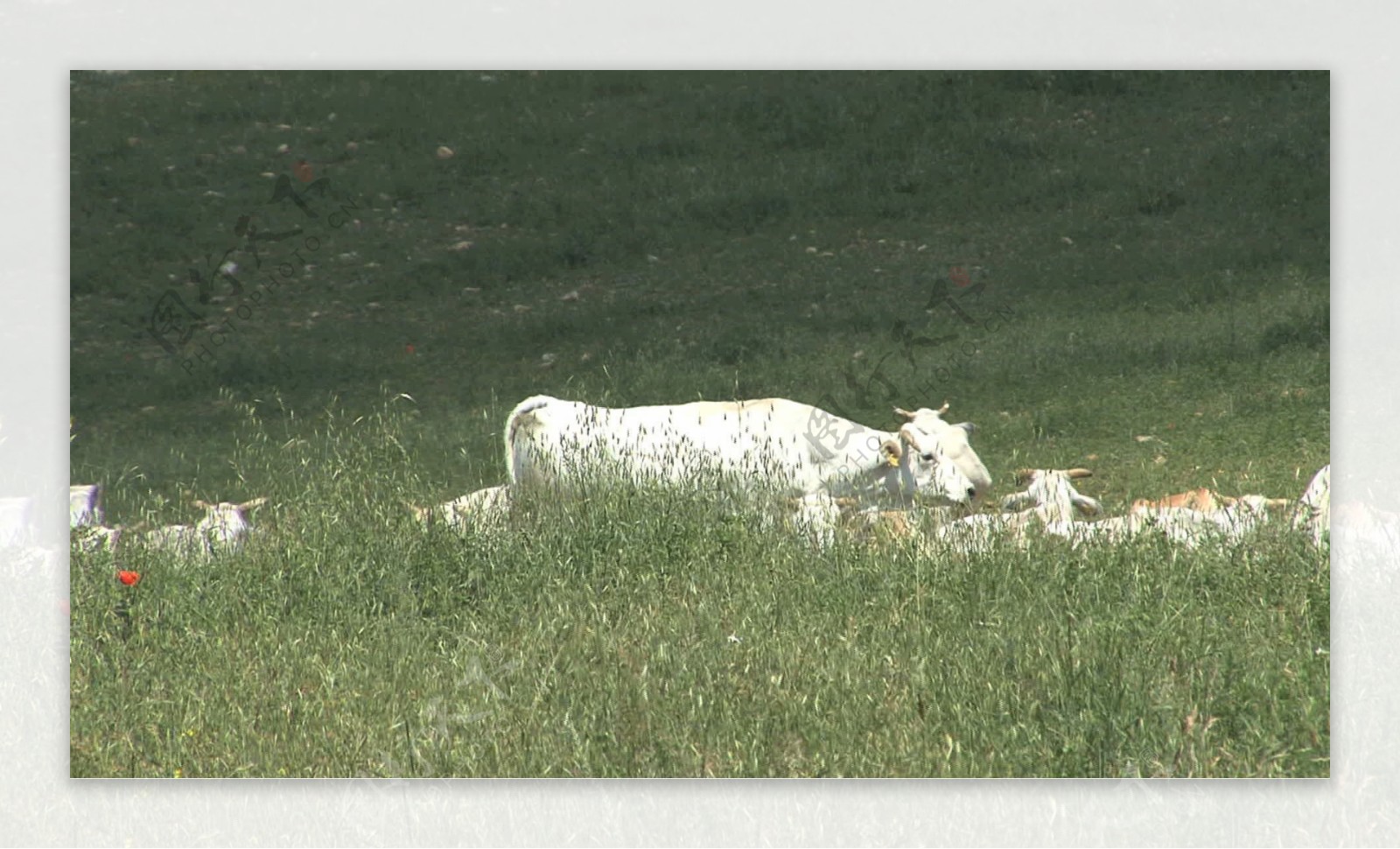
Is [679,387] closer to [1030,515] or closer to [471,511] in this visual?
[471,511]

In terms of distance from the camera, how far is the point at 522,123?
7227 millimetres

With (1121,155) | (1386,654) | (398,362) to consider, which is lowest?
(1386,654)

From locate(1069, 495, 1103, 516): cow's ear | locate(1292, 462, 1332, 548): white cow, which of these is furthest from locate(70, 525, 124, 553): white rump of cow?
locate(1292, 462, 1332, 548): white cow

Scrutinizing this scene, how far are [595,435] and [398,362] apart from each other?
149cm

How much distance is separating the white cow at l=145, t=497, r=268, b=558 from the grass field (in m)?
0.11

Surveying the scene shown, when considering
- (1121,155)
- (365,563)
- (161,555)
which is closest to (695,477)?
(365,563)

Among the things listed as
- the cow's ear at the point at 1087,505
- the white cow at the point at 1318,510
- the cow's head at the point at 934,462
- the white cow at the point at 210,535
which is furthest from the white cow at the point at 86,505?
the white cow at the point at 1318,510

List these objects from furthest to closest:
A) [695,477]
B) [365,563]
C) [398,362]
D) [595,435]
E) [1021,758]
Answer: [398,362] → [595,435] → [695,477] → [365,563] → [1021,758]

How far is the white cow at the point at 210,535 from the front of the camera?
5754mm

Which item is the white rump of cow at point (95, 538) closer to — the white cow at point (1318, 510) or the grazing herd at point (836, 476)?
the grazing herd at point (836, 476)

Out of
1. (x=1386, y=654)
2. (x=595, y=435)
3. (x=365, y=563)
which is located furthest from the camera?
(x=595, y=435)

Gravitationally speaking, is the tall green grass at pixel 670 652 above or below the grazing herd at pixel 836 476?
below

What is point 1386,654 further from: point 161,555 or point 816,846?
point 161,555

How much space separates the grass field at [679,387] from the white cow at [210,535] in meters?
0.11
